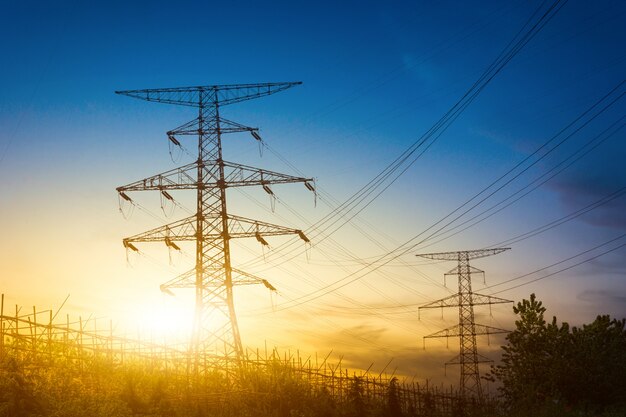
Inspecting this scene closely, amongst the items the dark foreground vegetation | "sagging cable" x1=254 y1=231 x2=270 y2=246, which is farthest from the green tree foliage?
"sagging cable" x1=254 y1=231 x2=270 y2=246

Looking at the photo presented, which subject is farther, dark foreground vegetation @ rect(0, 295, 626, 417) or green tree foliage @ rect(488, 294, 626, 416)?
green tree foliage @ rect(488, 294, 626, 416)

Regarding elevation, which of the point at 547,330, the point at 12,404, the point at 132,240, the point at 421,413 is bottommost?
the point at 421,413

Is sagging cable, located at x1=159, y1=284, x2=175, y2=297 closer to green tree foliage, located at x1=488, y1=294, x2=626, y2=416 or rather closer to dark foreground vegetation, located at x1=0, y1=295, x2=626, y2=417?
dark foreground vegetation, located at x1=0, y1=295, x2=626, y2=417

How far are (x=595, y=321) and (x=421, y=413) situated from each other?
525 inches

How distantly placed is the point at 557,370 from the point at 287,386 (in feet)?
56.3

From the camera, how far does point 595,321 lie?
43250 mm

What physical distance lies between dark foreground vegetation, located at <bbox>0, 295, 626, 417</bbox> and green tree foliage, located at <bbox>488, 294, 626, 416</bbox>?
57 mm

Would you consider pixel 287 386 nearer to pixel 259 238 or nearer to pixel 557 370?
pixel 259 238

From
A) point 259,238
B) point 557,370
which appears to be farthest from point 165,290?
point 557,370

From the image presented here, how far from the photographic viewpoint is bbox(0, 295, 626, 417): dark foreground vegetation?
81.6 feet

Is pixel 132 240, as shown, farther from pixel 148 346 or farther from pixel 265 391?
pixel 265 391

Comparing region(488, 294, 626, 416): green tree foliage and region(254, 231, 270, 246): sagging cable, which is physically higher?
region(254, 231, 270, 246): sagging cable

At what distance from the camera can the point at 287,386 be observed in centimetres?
2900

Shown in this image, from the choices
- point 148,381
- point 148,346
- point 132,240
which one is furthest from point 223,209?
point 148,381
